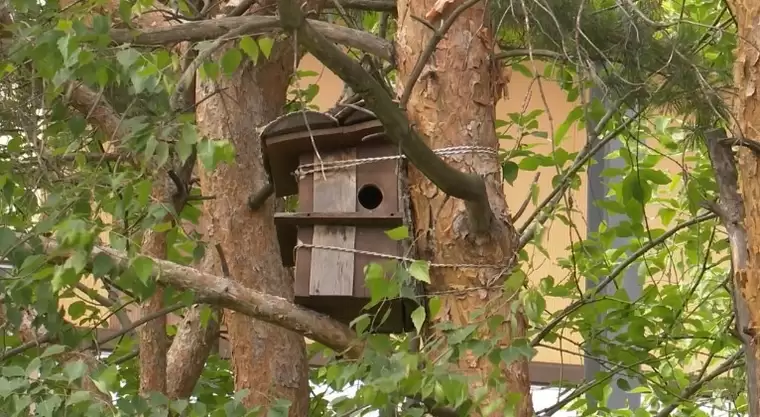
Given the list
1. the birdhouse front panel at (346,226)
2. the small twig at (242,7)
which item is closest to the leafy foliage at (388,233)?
the birdhouse front panel at (346,226)

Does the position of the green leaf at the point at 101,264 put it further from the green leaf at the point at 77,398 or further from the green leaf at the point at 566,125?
the green leaf at the point at 566,125

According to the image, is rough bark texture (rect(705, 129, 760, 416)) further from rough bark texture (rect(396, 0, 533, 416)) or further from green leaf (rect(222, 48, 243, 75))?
green leaf (rect(222, 48, 243, 75))

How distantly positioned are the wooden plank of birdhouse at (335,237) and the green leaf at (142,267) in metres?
0.41

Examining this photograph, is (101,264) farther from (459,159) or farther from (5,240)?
(459,159)

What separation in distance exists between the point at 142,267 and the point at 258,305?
0.35 meters

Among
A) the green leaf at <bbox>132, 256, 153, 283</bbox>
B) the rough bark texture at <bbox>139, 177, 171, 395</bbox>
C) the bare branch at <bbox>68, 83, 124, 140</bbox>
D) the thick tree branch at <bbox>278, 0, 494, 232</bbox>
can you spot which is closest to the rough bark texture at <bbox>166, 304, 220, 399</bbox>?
the rough bark texture at <bbox>139, 177, 171, 395</bbox>

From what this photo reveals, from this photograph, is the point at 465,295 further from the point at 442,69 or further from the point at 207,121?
the point at 207,121

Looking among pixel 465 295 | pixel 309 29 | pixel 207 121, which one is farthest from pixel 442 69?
pixel 207 121

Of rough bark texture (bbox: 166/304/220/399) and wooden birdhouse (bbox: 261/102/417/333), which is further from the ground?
wooden birdhouse (bbox: 261/102/417/333)

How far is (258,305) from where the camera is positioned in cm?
208

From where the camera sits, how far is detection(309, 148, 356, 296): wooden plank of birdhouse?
209cm

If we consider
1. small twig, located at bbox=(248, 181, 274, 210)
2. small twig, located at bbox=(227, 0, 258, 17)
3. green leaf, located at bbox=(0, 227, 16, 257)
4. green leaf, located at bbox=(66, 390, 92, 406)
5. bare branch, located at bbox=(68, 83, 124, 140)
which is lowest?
green leaf, located at bbox=(66, 390, 92, 406)

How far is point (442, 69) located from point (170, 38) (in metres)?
0.53

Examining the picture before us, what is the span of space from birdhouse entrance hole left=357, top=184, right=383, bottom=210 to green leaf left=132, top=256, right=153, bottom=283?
51cm
